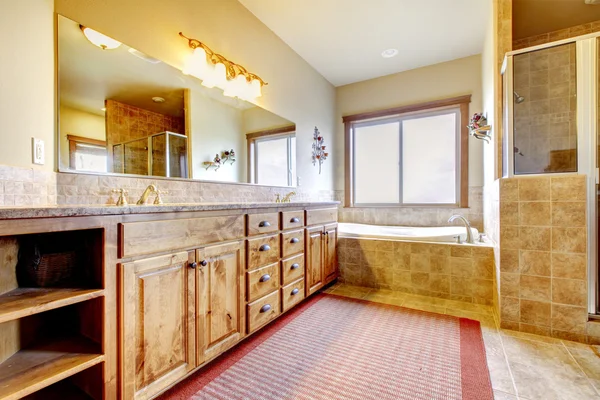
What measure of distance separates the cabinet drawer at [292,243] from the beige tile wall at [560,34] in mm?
2767

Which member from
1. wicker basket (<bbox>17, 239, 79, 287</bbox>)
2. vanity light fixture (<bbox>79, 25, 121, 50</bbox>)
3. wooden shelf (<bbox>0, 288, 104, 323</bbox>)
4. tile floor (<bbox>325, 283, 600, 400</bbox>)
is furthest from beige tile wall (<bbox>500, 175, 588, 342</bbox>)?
vanity light fixture (<bbox>79, 25, 121, 50</bbox>)

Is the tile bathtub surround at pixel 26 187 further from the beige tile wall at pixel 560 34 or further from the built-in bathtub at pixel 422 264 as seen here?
the beige tile wall at pixel 560 34

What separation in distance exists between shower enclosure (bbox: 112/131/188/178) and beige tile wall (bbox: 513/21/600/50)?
320 centimetres

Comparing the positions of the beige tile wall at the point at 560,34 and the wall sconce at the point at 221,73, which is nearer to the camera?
the wall sconce at the point at 221,73

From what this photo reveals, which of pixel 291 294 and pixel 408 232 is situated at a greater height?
pixel 408 232

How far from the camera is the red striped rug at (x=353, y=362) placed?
1.29 meters

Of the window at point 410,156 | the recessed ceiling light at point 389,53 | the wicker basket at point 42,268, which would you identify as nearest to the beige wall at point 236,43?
the window at point 410,156

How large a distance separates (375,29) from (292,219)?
2.19m

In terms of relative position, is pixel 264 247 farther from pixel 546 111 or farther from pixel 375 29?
pixel 375 29

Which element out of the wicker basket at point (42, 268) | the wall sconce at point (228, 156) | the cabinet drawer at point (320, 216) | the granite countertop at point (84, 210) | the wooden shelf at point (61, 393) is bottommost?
the wooden shelf at point (61, 393)

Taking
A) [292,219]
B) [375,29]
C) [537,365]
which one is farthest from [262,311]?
[375,29]

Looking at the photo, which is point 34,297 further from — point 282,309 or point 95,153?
point 282,309

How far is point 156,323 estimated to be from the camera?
1145 millimetres

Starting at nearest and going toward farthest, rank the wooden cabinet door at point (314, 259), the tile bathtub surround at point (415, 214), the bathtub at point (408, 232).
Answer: the wooden cabinet door at point (314, 259)
the bathtub at point (408, 232)
the tile bathtub surround at point (415, 214)
